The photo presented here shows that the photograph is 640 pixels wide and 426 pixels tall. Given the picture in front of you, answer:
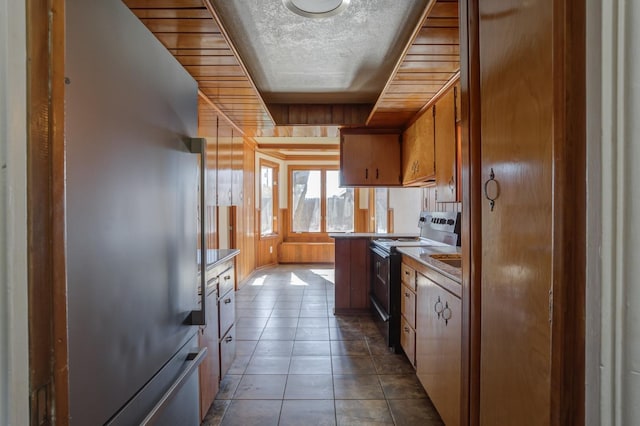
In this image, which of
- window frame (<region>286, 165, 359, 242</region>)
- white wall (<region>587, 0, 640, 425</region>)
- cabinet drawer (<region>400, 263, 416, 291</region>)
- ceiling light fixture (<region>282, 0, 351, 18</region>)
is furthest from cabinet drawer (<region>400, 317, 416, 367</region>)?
window frame (<region>286, 165, 359, 242</region>)

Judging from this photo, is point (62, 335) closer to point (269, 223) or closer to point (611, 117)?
point (611, 117)

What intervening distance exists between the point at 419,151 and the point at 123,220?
291cm

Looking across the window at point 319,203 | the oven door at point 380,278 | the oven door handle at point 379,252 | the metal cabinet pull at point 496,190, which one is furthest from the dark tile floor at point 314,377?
the window at point 319,203

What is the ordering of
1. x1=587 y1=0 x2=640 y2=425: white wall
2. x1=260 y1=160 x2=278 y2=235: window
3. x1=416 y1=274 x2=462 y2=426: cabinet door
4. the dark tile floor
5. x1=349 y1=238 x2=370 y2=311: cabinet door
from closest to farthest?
x1=587 y1=0 x2=640 y2=425: white wall, x1=416 y1=274 x2=462 y2=426: cabinet door, the dark tile floor, x1=349 y1=238 x2=370 y2=311: cabinet door, x1=260 y1=160 x2=278 y2=235: window

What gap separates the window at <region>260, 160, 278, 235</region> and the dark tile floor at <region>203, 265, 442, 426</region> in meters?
2.76

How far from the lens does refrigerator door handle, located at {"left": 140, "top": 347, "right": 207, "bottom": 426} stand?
86 centimetres

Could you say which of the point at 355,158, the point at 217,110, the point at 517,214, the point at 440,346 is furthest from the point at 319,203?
the point at 517,214

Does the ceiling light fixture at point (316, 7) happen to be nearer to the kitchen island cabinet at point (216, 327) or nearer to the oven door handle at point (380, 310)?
the kitchen island cabinet at point (216, 327)

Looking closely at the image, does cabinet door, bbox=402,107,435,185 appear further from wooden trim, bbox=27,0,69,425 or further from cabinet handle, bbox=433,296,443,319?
wooden trim, bbox=27,0,69,425

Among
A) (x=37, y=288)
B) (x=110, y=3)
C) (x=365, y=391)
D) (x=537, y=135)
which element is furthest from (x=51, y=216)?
(x=365, y=391)

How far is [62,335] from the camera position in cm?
50

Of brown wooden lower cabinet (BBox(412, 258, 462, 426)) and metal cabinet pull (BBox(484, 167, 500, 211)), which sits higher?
metal cabinet pull (BBox(484, 167, 500, 211))

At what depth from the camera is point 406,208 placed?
462 centimetres

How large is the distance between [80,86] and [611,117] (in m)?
0.90
